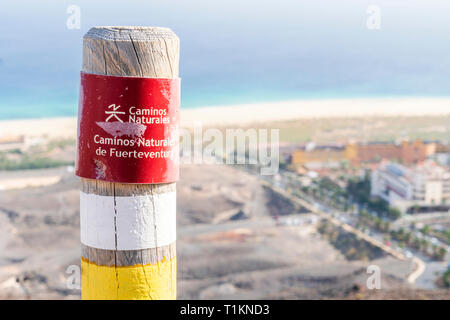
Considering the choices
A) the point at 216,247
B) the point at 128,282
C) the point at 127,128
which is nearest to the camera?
the point at 127,128

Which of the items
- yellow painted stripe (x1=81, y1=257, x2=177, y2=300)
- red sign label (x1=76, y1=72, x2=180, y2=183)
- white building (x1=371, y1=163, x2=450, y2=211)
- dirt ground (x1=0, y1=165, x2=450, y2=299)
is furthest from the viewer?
white building (x1=371, y1=163, x2=450, y2=211)

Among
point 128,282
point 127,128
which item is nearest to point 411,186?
point 128,282

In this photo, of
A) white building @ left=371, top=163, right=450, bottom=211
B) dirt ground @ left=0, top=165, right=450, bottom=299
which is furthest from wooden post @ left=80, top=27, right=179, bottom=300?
white building @ left=371, top=163, right=450, bottom=211

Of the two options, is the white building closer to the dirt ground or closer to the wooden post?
the dirt ground

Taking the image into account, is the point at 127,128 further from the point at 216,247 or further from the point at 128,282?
the point at 216,247

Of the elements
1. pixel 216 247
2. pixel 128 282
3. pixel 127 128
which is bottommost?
pixel 216 247

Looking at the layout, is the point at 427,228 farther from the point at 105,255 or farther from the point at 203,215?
the point at 105,255
